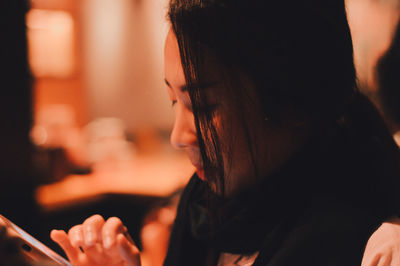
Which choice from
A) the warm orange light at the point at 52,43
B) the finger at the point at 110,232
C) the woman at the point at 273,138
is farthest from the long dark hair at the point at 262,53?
the warm orange light at the point at 52,43

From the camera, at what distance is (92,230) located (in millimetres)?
534

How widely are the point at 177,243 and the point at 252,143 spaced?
28 centimetres

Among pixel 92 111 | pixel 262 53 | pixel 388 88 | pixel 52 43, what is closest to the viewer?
pixel 262 53

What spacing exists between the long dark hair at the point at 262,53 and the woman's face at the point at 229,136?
1cm

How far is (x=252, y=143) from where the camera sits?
1.69 feet

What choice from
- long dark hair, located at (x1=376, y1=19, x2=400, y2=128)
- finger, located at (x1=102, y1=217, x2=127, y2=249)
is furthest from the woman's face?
long dark hair, located at (x1=376, y1=19, x2=400, y2=128)

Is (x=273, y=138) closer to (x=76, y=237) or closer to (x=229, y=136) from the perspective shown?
(x=229, y=136)

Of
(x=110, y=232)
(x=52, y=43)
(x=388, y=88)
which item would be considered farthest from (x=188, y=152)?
(x=52, y=43)

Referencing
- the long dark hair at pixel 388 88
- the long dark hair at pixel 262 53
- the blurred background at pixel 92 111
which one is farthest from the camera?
the blurred background at pixel 92 111

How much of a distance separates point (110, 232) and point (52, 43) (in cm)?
206

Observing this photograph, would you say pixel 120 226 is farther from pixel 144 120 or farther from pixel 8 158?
pixel 144 120

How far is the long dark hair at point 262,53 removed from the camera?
47cm

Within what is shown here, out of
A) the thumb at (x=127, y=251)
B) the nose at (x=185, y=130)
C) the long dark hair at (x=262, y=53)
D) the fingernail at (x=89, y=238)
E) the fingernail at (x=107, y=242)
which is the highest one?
the long dark hair at (x=262, y=53)

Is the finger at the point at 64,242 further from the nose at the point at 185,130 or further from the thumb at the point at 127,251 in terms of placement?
the nose at the point at 185,130
